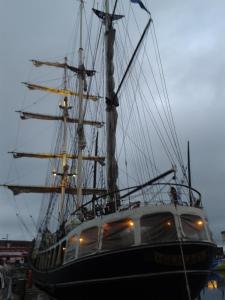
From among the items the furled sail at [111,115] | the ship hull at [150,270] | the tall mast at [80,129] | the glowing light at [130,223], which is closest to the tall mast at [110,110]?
the furled sail at [111,115]

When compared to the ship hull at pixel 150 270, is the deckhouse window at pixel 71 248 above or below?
above

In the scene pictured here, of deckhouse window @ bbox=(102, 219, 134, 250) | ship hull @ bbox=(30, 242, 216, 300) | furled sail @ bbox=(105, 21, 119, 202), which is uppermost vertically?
furled sail @ bbox=(105, 21, 119, 202)

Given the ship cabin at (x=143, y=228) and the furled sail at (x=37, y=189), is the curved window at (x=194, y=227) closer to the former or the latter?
the ship cabin at (x=143, y=228)

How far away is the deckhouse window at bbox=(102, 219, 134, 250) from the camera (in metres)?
12.4

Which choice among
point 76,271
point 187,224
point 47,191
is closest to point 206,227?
point 187,224

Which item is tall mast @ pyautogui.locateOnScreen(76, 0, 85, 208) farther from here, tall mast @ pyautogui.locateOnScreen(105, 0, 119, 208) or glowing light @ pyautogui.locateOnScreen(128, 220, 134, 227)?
Answer: glowing light @ pyautogui.locateOnScreen(128, 220, 134, 227)

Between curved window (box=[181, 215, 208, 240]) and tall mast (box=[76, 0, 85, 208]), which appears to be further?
tall mast (box=[76, 0, 85, 208])

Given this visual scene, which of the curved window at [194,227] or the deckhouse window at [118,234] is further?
the curved window at [194,227]

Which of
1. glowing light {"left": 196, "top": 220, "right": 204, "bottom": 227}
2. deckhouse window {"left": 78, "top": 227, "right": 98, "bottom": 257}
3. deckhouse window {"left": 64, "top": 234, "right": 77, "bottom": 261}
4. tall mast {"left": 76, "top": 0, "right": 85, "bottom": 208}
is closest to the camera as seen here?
deckhouse window {"left": 78, "top": 227, "right": 98, "bottom": 257}

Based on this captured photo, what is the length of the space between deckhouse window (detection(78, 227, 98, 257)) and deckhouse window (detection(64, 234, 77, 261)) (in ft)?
1.81

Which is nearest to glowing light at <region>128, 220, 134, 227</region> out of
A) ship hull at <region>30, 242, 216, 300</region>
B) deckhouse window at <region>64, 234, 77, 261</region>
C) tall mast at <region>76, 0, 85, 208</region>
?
ship hull at <region>30, 242, 216, 300</region>

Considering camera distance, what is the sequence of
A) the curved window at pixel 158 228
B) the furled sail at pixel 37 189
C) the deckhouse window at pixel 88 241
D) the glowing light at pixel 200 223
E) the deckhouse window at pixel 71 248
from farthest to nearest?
the furled sail at pixel 37 189 < the deckhouse window at pixel 71 248 < the glowing light at pixel 200 223 < the deckhouse window at pixel 88 241 < the curved window at pixel 158 228

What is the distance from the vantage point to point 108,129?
19016 millimetres

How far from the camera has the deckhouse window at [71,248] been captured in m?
14.1
